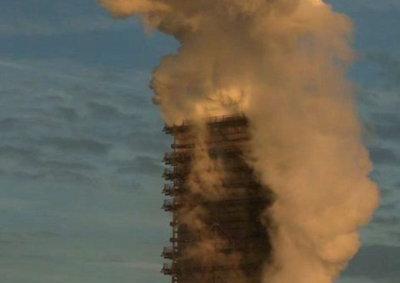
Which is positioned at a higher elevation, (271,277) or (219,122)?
(219,122)

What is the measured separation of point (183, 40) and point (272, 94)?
12792 mm

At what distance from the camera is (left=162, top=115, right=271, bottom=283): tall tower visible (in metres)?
134

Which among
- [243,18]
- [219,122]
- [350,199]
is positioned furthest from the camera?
[219,122]

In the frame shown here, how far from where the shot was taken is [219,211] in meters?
136

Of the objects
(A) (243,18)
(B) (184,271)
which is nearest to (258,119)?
(A) (243,18)

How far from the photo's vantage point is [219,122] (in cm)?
13512

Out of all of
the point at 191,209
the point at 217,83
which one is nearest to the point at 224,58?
the point at 217,83

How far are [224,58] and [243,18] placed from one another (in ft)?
19.6

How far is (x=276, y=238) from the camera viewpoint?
422 feet

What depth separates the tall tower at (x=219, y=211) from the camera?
13450cm

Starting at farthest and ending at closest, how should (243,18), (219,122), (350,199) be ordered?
(219,122) → (243,18) → (350,199)

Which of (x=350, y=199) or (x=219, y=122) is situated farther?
(x=219, y=122)

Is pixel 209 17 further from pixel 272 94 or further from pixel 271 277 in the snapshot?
pixel 271 277

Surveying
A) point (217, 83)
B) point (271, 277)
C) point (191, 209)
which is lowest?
point (271, 277)
